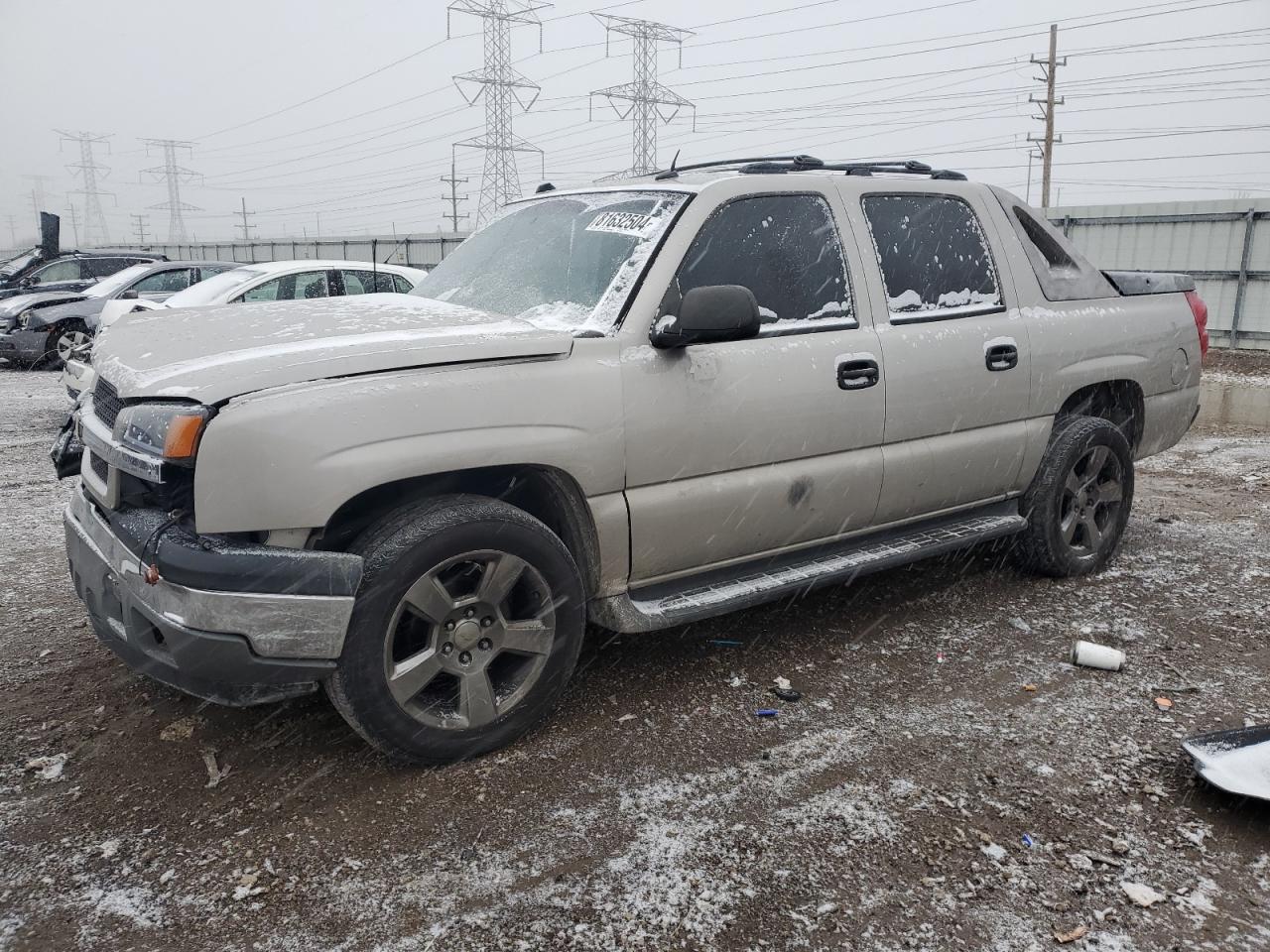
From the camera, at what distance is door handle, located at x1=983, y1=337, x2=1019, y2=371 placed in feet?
13.5

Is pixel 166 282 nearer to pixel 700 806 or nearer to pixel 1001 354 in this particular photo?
pixel 1001 354

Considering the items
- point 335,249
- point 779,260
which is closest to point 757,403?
point 779,260

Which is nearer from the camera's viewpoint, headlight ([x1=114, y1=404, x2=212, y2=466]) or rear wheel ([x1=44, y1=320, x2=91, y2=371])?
headlight ([x1=114, y1=404, x2=212, y2=466])

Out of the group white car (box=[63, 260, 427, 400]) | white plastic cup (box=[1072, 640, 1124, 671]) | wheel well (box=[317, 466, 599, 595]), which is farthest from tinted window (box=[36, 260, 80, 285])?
white plastic cup (box=[1072, 640, 1124, 671])

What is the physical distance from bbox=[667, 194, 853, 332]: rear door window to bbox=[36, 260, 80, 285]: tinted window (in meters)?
15.8

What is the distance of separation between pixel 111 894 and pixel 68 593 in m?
2.61

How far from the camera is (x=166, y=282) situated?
13.9m

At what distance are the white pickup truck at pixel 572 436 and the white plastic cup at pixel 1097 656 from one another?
63 cm

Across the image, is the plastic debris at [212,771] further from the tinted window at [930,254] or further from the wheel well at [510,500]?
the tinted window at [930,254]

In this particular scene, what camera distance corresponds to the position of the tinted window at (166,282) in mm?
13789

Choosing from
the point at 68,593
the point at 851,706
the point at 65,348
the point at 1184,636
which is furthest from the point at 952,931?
the point at 65,348

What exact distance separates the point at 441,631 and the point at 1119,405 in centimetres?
379

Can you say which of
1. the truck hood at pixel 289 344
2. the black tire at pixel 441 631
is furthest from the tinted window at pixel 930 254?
the black tire at pixel 441 631

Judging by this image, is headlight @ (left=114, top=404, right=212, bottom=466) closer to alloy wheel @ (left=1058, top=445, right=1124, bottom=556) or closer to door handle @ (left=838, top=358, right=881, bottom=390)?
door handle @ (left=838, top=358, right=881, bottom=390)
